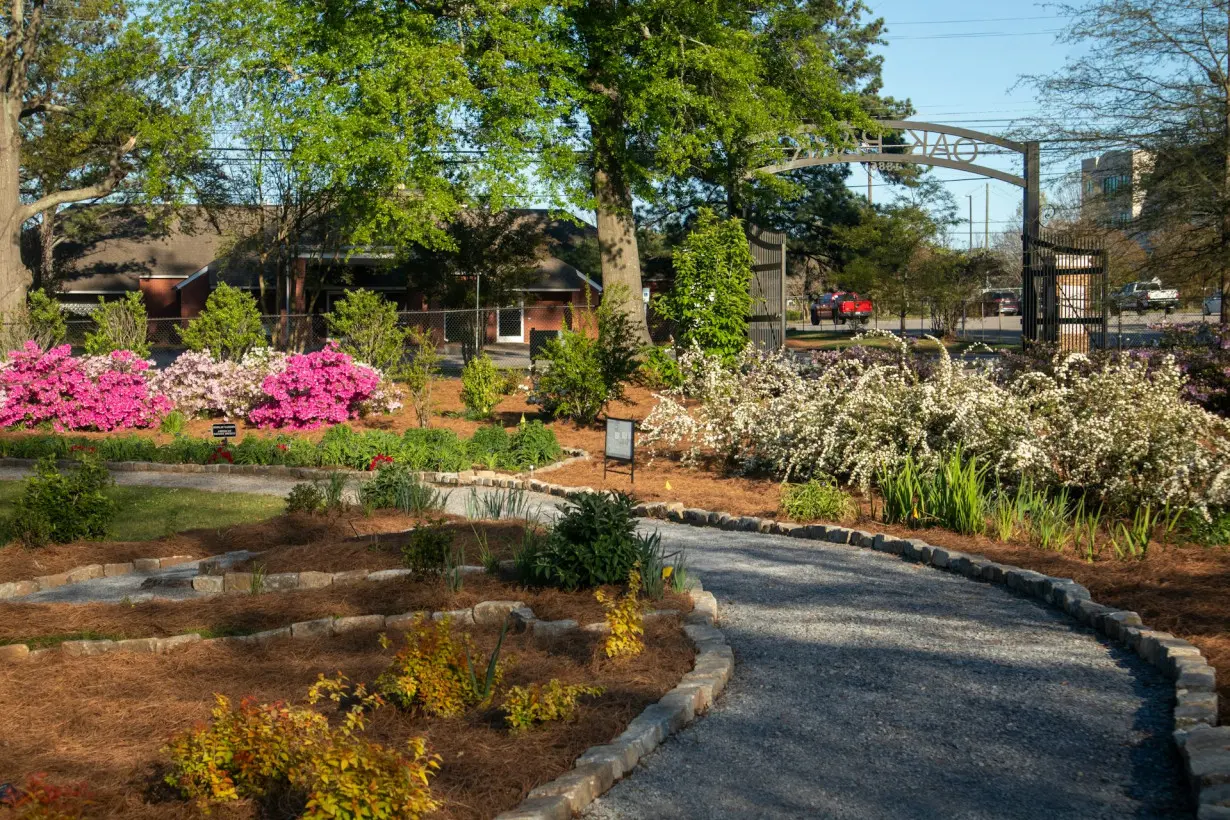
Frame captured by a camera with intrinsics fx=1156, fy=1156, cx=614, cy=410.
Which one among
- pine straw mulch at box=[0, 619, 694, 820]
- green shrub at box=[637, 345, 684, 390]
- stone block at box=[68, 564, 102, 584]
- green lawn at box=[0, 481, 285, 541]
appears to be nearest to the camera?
pine straw mulch at box=[0, 619, 694, 820]

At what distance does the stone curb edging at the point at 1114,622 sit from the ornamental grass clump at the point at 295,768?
2.83 m

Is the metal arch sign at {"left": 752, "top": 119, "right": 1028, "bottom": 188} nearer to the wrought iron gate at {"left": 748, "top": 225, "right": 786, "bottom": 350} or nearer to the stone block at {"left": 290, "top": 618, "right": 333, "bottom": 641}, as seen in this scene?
the wrought iron gate at {"left": 748, "top": 225, "right": 786, "bottom": 350}

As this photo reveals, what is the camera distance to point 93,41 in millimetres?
39281

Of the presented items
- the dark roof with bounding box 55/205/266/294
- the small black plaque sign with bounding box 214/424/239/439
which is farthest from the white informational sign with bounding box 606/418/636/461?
the dark roof with bounding box 55/205/266/294

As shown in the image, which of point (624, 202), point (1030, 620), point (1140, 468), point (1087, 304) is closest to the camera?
point (1030, 620)

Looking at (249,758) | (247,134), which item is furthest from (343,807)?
(247,134)

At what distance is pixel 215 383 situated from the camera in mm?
18594

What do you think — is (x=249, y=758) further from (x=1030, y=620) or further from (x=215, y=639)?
(x=1030, y=620)

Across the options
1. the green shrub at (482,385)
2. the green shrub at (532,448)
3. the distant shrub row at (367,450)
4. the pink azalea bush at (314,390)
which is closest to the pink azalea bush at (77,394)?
the pink azalea bush at (314,390)

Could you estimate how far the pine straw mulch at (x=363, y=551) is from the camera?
8.24 metres

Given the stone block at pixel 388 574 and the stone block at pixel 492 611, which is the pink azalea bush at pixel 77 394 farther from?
the stone block at pixel 492 611

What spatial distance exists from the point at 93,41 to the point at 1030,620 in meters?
40.4

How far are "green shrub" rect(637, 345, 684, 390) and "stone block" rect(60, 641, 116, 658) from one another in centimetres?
1264

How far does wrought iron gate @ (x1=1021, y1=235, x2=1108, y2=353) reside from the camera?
1894 centimetres
